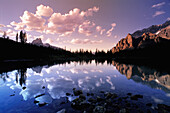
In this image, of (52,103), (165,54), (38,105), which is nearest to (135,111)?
(52,103)

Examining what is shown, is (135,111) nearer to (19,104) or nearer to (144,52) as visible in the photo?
(19,104)

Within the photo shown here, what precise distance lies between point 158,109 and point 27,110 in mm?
13837

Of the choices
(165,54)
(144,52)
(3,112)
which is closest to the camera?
(3,112)

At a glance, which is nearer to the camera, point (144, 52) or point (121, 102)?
point (121, 102)

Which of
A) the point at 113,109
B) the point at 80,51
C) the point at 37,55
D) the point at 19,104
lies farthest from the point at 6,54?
the point at 80,51

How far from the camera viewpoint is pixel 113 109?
8984 millimetres

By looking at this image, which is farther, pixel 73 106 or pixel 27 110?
pixel 73 106

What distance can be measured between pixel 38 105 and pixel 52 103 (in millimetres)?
1503

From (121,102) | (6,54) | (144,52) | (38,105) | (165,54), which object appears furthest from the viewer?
(144,52)

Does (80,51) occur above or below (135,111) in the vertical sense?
above

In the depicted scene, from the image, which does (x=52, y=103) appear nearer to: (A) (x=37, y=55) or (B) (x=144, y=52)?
(A) (x=37, y=55)

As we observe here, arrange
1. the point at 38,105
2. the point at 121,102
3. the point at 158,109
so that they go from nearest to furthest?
1. the point at 158,109
2. the point at 38,105
3. the point at 121,102

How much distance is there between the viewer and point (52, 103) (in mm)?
10336

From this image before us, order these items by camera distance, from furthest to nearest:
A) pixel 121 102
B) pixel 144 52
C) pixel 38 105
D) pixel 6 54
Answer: pixel 144 52 → pixel 6 54 → pixel 121 102 → pixel 38 105
